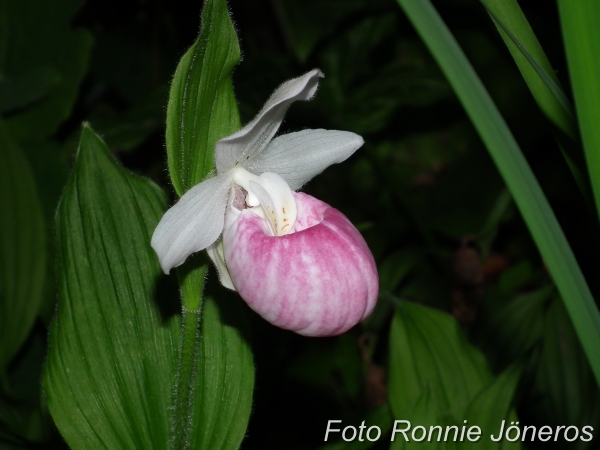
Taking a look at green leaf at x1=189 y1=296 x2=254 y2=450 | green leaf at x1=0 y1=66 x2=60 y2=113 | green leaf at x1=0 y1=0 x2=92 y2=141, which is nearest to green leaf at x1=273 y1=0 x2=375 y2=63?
green leaf at x1=0 y1=0 x2=92 y2=141

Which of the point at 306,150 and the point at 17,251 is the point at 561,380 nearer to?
the point at 306,150

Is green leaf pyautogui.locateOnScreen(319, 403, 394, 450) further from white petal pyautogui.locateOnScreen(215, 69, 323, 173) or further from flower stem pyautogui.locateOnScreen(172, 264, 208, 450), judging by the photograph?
white petal pyautogui.locateOnScreen(215, 69, 323, 173)

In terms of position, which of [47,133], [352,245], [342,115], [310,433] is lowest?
[310,433]

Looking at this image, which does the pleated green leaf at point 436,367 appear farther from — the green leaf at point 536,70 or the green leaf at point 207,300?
the green leaf at point 536,70

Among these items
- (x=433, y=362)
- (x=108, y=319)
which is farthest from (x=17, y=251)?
(x=433, y=362)

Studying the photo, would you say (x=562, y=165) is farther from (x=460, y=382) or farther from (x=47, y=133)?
(x=47, y=133)

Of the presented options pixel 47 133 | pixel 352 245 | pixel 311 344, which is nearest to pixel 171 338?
pixel 352 245
